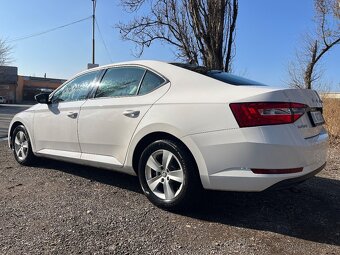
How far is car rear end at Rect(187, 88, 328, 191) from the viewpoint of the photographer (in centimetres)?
344

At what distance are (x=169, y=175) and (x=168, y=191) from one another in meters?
0.16

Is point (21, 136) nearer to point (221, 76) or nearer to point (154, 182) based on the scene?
point (154, 182)

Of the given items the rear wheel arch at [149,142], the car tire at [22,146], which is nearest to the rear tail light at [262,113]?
the rear wheel arch at [149,142]

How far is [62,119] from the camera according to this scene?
5273mm

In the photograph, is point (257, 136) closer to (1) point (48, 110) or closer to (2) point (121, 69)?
(2) point (121, 69)

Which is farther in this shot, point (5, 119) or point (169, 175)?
point (5, 119)

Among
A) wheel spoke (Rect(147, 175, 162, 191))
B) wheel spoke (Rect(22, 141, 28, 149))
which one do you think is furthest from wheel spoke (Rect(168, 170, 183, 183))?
wheel spoke (Rect(22, 141, 28, 149))

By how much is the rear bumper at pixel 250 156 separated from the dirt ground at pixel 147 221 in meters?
0.46

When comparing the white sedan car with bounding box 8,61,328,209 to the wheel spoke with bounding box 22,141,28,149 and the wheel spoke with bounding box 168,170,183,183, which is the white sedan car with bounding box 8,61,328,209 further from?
the wheel spoke with bounding box 22,141,28,149

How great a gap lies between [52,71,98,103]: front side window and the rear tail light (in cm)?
234

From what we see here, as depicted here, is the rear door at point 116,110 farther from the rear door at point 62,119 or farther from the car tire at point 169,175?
the car tire at point 169,175

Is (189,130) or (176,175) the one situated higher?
(189,130)

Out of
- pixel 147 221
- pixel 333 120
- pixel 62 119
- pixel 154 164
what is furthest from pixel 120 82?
pixel 333 120

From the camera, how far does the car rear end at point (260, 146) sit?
3438 mm
